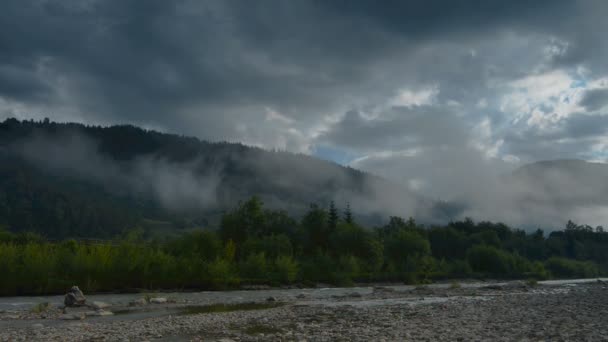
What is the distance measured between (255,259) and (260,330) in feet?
192

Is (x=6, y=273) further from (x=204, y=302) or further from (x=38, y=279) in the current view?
(x=204, y=302)

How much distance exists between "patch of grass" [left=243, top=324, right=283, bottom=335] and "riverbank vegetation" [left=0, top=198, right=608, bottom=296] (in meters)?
38.8

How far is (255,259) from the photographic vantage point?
271ft

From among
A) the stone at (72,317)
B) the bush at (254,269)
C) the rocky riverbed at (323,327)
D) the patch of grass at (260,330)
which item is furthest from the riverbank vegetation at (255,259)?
the patch of grass at (260,330)

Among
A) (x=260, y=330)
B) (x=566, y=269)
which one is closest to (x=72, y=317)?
(x=260, y=330)

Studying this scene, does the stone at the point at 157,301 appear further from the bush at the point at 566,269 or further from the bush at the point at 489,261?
the bush at the point at 566,269

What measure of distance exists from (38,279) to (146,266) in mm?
12807

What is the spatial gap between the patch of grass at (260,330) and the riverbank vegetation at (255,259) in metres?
38.8

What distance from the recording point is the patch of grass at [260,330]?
2352 centimetres

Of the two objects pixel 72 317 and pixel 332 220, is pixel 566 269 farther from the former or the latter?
pixel 72 317

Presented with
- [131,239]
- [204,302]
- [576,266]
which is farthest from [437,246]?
[204,302]

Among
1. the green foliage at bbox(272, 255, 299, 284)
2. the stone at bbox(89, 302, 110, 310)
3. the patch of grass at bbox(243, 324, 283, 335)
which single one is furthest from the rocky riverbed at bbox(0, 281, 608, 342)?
the green foliage at bbox(272, 255, 299, 284)

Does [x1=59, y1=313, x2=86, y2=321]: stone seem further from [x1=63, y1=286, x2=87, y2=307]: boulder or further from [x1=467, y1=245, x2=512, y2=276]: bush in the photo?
[x1=467, y1=245, x2=512, y2=276]: bush

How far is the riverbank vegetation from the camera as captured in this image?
192ft
